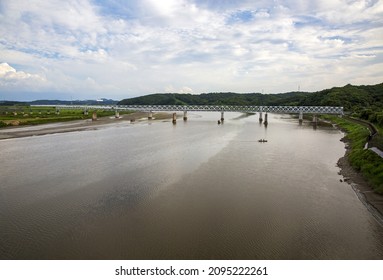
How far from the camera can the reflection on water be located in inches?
364

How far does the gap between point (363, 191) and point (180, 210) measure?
387 inches

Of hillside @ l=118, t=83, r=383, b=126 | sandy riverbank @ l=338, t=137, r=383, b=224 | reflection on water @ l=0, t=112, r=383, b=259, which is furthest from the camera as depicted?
hillside @ l=118, t=83, r=383, b=126

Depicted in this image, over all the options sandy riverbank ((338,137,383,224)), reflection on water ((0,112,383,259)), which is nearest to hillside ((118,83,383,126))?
sandy riverbank ((338,137,383,224))

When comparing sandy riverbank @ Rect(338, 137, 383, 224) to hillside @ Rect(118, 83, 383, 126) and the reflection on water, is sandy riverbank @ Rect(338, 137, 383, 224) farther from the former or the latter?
hillside @ Rect(118, 83, 383, 126)

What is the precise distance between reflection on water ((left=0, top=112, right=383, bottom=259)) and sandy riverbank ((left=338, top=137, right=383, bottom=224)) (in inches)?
14.6

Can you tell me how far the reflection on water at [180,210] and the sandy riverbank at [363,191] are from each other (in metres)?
0.37

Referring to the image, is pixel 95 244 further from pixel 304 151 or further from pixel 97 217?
pixel 304 151

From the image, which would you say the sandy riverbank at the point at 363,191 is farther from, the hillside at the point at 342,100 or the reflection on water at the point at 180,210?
the hillside at the point at 342,100

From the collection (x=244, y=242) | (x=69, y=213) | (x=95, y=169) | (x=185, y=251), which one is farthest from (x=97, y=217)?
(x=95, y=169)

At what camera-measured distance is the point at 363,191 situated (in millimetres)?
14703

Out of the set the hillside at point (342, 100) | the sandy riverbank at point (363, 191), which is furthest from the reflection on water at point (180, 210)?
the hillside at point (342, 100)

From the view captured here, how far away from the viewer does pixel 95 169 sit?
65.6 ft

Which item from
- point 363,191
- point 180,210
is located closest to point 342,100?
point 363,191

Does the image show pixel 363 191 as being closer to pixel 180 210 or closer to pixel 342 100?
pixel 180 210
